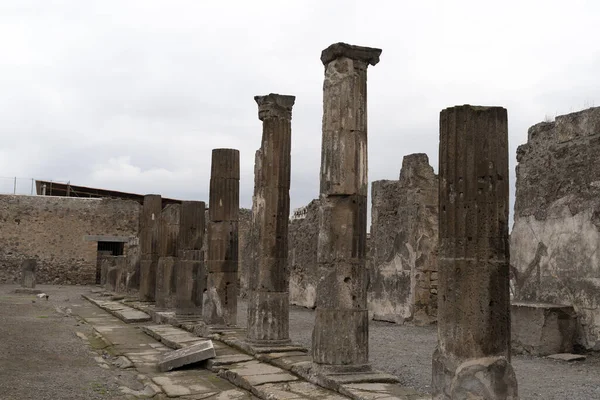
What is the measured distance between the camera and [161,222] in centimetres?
1692

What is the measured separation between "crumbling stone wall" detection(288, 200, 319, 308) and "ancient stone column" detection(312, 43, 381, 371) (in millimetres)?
9737

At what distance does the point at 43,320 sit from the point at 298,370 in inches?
339

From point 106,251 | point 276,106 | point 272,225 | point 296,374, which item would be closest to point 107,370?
point 296,374

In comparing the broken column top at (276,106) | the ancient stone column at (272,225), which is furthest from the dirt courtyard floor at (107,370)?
the broken column top at (276,106)

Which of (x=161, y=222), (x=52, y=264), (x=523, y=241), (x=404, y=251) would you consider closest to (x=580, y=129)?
(x=523, y=241)

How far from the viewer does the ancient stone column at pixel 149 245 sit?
1802 cm

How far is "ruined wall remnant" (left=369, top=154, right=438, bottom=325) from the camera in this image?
13312 mm

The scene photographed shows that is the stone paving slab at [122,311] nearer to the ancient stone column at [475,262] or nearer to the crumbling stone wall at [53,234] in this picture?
the ancient stone column at [475,262]

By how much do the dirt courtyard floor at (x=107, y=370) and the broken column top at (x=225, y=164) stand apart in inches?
126

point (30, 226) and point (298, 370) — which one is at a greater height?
point (30, 226)

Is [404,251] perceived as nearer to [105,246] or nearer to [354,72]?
[354,72]

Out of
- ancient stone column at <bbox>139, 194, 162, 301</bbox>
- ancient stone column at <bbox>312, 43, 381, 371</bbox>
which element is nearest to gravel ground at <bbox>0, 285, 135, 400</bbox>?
ancient stone column at <bbox>312, 43, 381, 371</bbox>

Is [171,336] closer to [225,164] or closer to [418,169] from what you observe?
[225,164]

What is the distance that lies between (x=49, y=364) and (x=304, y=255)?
10.1m
